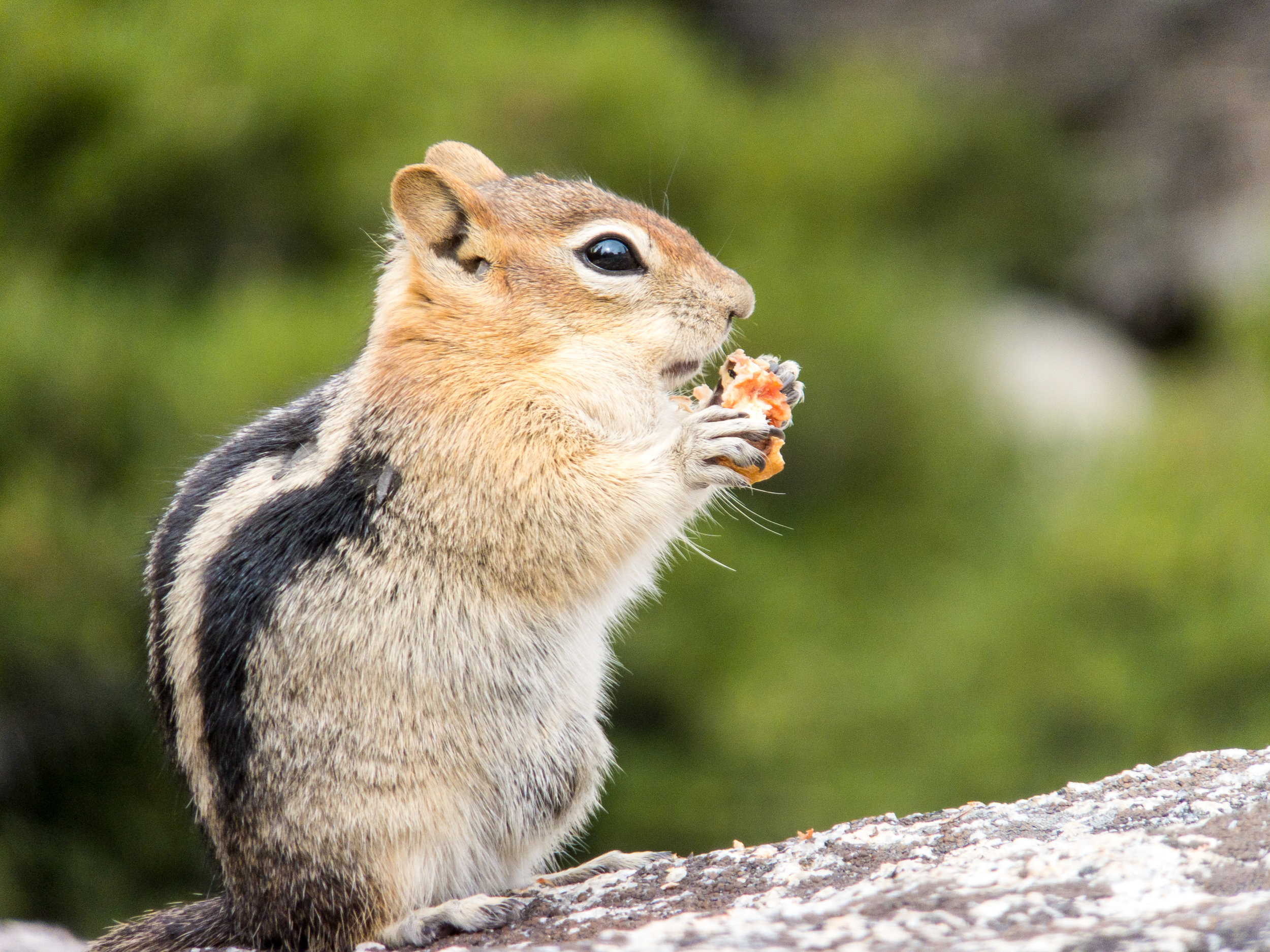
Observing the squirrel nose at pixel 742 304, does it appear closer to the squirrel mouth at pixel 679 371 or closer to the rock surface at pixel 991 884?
the squirrel mouth at pixel 679 371

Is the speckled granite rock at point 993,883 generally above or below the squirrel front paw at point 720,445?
below

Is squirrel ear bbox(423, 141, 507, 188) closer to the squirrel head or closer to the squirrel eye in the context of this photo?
the squirrel head

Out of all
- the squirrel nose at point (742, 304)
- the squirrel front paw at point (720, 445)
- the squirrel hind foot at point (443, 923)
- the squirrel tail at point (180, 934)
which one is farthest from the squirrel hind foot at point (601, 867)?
the squirrel nose at point (742, 304)

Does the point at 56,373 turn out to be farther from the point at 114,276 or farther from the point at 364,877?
the point at 364,877

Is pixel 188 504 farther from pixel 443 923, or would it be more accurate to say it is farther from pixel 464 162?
pixel 464 162

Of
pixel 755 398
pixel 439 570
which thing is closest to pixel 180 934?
pixel 439 570

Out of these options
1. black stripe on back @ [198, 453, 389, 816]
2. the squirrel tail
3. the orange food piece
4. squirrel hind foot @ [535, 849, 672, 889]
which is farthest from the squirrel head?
the squirrel tail

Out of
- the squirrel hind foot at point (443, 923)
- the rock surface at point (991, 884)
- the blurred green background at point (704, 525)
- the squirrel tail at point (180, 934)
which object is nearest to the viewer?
the rock surface at point (991, 884)
